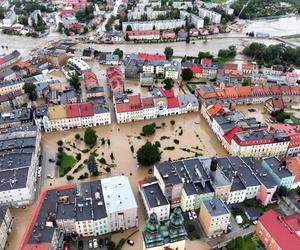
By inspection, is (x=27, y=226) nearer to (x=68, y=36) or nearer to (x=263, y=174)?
(x=263, y=174)

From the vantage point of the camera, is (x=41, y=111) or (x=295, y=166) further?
(x=41, y=111)

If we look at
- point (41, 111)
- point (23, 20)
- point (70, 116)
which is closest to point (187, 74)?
point (70, 116)

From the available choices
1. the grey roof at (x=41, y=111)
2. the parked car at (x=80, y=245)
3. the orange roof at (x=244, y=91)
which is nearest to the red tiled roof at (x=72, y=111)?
the grey roof at (x=41, y=111)

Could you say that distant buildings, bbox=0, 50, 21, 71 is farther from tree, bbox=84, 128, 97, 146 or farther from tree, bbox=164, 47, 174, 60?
tree, bbox=84, 128, 97, 146

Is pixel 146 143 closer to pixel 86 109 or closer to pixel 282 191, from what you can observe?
pixel 86 109

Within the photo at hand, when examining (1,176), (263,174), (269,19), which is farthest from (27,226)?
(269,19)
